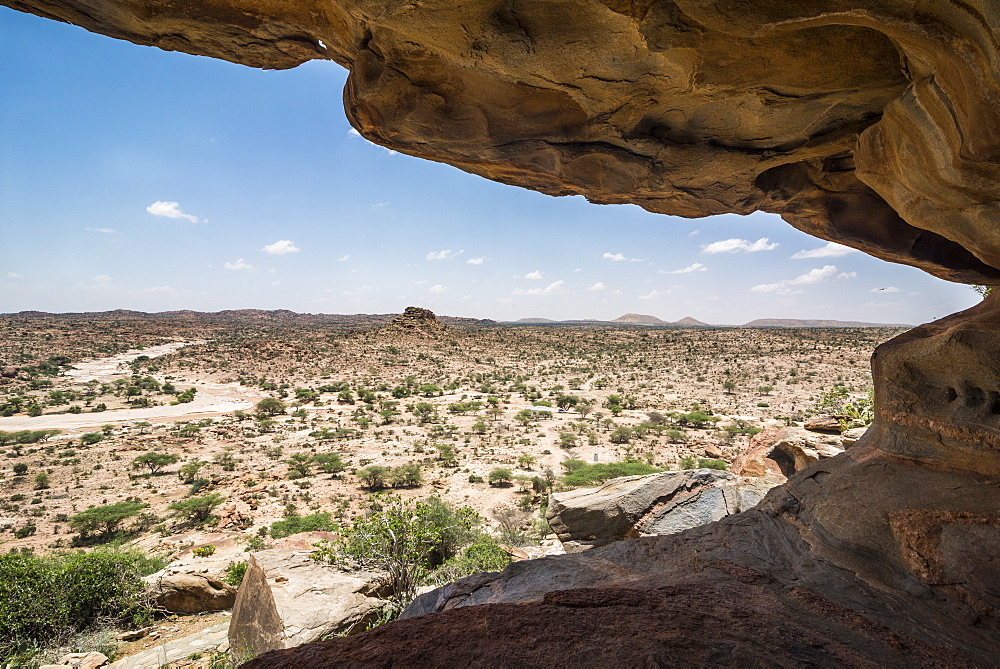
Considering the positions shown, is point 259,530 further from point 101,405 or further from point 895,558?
point 101,405

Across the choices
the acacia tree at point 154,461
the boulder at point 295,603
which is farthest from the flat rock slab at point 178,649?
the acacia tree at point 154,461

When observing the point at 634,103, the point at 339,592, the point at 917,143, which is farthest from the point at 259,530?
the point at 917,143

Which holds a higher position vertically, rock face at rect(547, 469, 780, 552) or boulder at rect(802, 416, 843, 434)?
boulder at rect(802, 416, 843, 434)

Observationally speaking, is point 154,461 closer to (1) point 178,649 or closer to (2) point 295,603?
(1) point 178,649

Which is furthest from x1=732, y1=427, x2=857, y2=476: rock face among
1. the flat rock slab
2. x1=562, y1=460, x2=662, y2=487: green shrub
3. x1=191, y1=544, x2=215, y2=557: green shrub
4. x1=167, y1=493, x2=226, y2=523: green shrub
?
x1=167, y1=493, x2=226, y2=523: green shrub

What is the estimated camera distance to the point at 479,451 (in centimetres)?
2159

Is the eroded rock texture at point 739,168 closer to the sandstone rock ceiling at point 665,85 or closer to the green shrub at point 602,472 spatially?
the sandstone rock ceiling at point 665,85

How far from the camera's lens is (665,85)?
16.7 ft

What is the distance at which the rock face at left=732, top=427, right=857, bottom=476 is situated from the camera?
421 inches

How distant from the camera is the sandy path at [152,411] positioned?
1067 inches

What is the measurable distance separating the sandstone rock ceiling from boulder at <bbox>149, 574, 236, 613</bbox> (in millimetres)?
9571

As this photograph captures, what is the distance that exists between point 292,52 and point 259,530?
43.4 ft

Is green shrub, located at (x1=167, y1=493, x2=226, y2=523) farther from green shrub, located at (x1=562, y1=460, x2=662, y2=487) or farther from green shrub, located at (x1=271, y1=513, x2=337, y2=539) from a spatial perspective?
green shrub, located at (x1=562, y1=460, x2=662, y2=487)

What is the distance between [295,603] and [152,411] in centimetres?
3090
